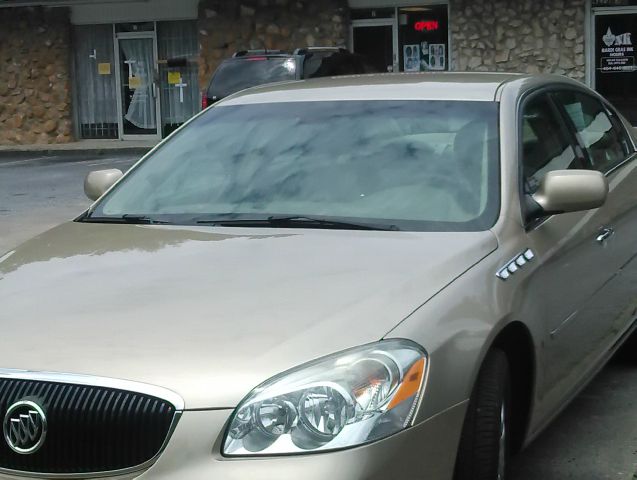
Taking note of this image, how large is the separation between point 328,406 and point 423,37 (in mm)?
19426

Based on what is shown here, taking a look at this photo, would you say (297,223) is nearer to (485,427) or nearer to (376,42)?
(485,427)

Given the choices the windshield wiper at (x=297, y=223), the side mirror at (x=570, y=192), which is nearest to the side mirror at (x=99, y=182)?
the windshield wiper at (x=297, y=223)

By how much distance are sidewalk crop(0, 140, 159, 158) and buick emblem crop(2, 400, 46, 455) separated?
62.1 feet

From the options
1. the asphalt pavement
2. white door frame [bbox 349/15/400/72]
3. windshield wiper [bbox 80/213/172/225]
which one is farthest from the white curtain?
windshield wiper [bbox 80/213/172/225]

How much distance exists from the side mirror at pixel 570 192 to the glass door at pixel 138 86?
66.0 ft

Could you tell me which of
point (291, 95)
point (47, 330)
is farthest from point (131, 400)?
point (291, 95)

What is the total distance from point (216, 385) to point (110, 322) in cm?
47

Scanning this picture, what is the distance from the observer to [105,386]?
2.76 metres

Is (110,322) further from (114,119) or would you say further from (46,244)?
(114,119)

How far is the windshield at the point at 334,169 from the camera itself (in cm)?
392

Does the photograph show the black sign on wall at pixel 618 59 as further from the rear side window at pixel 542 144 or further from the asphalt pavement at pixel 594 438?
the rear side window at pixel 542 144

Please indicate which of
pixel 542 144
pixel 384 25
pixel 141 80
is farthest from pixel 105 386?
pixel 141 80

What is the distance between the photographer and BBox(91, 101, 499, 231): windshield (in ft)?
12.8

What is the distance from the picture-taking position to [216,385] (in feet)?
8.93
